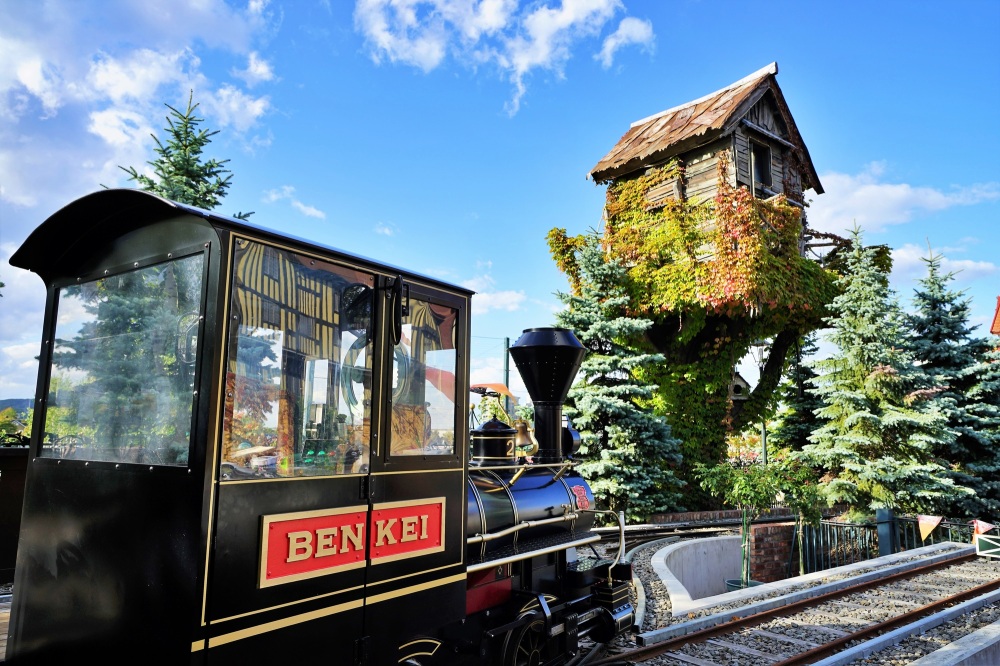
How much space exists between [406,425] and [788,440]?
18.6 m

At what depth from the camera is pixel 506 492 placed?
15.5 feet

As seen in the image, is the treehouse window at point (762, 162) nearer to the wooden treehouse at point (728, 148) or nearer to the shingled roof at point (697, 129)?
the wooden treehouse at point (728, 148)

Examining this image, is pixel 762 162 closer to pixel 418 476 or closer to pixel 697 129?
pixel 697 129

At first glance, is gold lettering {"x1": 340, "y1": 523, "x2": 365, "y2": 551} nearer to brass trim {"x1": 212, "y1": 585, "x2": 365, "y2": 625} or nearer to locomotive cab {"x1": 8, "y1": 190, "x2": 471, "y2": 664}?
locomotive cab {"x1": 8, "y1": 190, "x2": 471, "y2": 664}

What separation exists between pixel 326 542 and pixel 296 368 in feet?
2.90

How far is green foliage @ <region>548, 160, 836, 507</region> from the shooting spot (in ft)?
53.3

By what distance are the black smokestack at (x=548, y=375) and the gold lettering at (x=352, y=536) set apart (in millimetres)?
2754

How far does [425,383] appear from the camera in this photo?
3.73 m

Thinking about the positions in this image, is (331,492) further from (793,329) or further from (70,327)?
(793,329)

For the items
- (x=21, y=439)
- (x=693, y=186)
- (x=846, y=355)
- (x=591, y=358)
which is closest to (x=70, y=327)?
(x=21, y=439)

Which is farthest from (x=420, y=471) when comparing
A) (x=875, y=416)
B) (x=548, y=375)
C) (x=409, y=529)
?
(x=875, y=416)

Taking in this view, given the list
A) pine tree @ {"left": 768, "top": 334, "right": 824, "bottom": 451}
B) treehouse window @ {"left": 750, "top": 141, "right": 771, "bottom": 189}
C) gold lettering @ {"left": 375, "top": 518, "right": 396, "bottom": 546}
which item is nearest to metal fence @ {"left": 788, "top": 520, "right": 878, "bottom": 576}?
pine tree @ {"left": 768, "top": 334, "right": 824, "bottom": 451}

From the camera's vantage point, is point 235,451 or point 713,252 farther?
point 713,252

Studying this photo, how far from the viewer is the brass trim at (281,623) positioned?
2631mm
